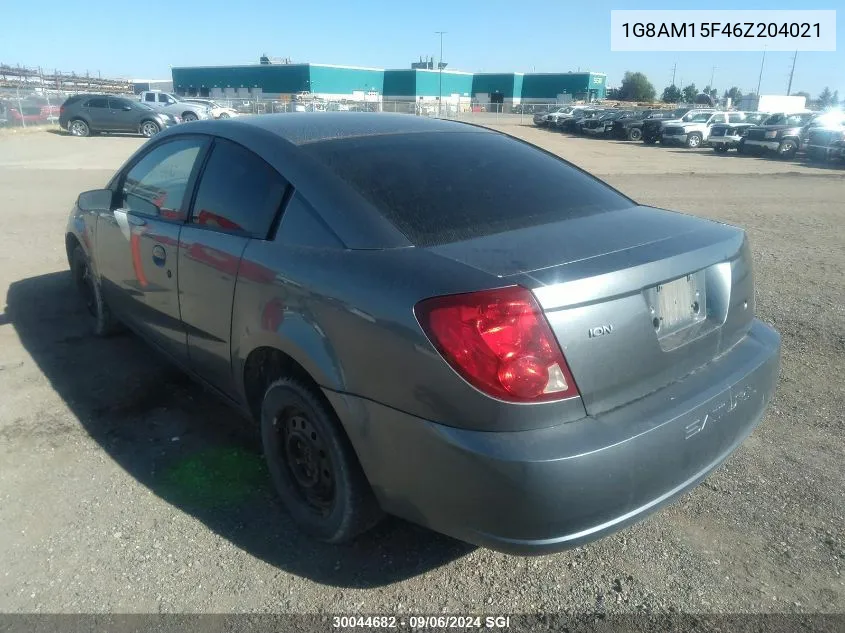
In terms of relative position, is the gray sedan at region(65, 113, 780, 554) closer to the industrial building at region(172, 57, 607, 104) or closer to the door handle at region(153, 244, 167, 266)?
the door handle at region(153, 244, 167, 266)

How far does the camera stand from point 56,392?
13.4ft

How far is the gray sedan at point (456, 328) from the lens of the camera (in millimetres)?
2035

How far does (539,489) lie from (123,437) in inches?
99.6

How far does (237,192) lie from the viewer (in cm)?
305

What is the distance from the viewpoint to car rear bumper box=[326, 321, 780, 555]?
6.57 ft

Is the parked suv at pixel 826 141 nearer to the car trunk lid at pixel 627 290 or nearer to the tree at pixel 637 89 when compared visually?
the car trunk lid at pixel 627 290

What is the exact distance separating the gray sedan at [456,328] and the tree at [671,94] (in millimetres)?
113591

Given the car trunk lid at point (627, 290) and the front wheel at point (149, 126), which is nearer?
the car trunk lid at point (627, 290)

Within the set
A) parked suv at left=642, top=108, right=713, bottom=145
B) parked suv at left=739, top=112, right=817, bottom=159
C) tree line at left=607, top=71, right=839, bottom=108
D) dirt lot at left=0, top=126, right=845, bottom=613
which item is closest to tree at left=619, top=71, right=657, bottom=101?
tree line at left=607, top=71, right=839, bottom=108

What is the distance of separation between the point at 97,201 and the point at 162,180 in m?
0.88

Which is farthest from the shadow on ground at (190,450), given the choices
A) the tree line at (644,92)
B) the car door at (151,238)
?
the tree line at (644,92)

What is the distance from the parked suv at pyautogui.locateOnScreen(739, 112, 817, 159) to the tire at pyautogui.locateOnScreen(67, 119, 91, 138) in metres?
27.0

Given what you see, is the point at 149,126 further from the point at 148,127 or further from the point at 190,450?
the point at 190,450

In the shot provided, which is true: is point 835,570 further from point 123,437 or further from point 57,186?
point 57,186
